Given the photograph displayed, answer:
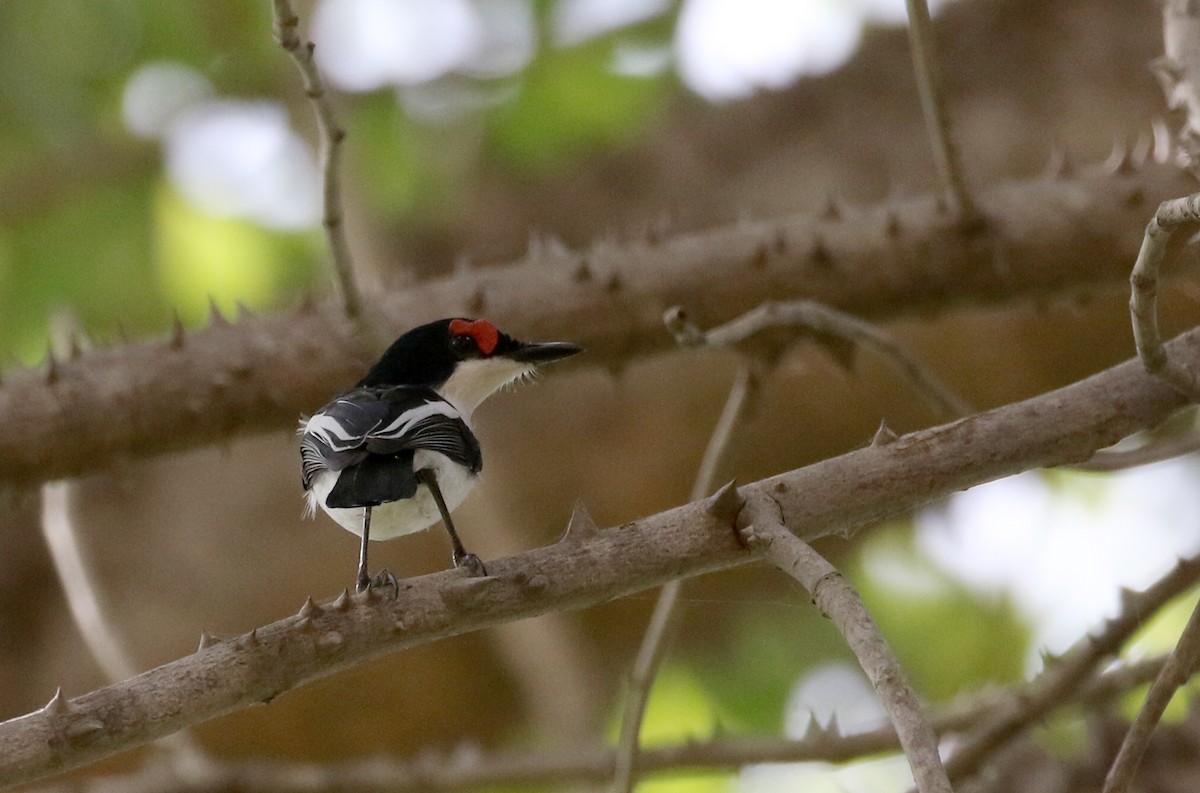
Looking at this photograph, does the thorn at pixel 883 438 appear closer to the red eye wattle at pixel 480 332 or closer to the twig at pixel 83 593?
the red eye wattle at pixel 480 332

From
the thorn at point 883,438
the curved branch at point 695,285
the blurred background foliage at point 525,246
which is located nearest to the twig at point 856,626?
the thorn at point 883,438

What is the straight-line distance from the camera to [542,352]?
107 inches

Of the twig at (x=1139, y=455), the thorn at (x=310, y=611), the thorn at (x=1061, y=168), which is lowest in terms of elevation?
the twig at (x=1139, y=455)

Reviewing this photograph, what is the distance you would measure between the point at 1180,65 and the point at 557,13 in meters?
3.81

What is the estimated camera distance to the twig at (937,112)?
8.04 feet

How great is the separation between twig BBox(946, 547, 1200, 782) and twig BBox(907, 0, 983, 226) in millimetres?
933

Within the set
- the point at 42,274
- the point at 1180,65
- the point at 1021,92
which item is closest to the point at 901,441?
the point at 1180,65

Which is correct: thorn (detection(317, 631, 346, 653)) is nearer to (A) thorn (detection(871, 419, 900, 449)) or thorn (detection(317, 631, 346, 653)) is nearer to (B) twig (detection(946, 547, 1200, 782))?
(A) thorn (detection(871, 419, 900, 449))

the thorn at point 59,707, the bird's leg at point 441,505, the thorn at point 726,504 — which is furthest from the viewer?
the bird's leg at point 441,505

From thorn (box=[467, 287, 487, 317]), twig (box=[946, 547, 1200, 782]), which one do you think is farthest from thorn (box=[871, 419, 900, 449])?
thorn (box=[467, 287, 487, 317])

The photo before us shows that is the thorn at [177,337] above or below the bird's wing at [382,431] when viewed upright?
above

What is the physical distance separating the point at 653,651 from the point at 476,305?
0.96 metres

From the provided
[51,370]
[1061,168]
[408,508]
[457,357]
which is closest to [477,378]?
[457,357]

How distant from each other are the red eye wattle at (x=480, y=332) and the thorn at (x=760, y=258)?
0.72m
